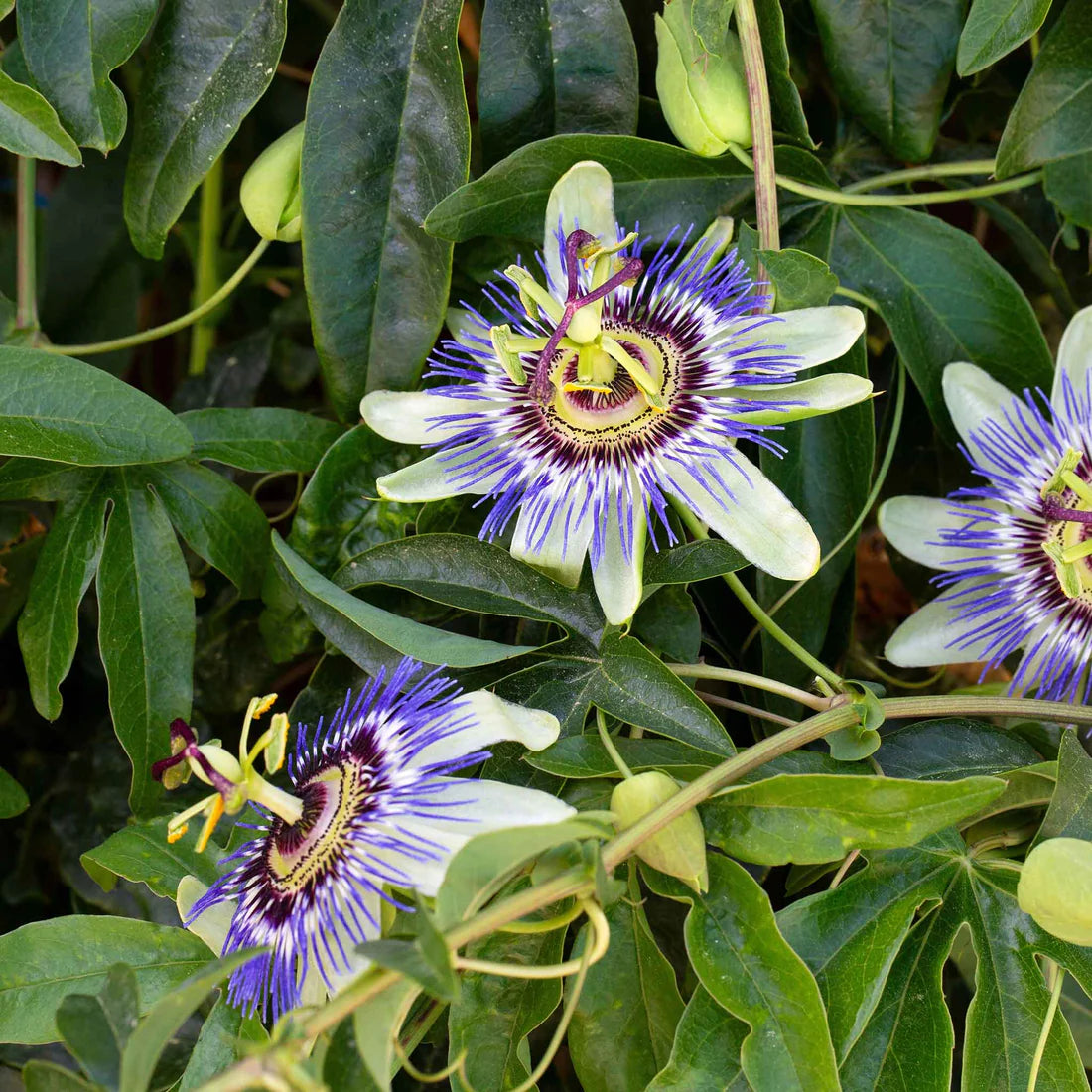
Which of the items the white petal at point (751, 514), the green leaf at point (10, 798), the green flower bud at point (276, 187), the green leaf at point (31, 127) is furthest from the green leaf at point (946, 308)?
the green leaf at point (10, 798)

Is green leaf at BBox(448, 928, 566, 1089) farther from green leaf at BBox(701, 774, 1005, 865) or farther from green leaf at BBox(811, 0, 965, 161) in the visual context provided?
Result: green leaf at BBox(811, 0, 965, 161)

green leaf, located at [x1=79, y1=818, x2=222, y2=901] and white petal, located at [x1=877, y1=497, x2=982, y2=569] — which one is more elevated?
white petal, located at [x1=877, y1=497, x2=982, y2=569]

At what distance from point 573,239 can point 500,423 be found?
20 centimetres

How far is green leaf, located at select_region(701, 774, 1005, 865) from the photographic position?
3.06ft

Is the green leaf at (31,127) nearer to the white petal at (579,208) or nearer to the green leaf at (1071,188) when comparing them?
the white petal at (579,208)

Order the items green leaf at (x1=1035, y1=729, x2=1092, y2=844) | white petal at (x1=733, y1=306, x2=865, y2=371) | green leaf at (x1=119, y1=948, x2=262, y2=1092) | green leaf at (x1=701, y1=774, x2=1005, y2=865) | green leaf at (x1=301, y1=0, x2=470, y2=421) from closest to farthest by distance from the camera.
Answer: green leaf at (x1=119, y1=948, x2=262, y2=1092) → green leaf at (x1=701, y1=774, x2=1005, y2=865) → green leaf at (x1=1035, y1=729, x2=1092, y2=844) → white petal at (x1=733, y1=306, x2=865, y2=371) → green leaf at (x1=301, y1=0, x2=470, y2=421)

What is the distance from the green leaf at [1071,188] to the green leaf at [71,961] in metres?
1.19

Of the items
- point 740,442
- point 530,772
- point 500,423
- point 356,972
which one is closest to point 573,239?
point 500,423

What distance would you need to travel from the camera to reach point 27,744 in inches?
72.0

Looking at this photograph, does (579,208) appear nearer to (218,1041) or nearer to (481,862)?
(481,862)

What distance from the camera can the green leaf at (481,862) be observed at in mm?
822

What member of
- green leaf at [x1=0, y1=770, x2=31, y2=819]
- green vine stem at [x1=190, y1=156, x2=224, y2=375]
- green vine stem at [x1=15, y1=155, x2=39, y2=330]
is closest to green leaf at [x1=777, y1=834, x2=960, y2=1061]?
green leaf at [x1=0, y1=770, x2=31, y2=819]

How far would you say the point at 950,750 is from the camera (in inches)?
46.8

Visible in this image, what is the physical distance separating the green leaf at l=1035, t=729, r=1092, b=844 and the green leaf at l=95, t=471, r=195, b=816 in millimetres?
849
